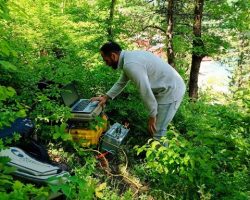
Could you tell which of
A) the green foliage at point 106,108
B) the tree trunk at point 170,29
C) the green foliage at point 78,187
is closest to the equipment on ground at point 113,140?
the green foliage at point 106,108

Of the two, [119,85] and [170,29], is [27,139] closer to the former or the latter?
[119,85]

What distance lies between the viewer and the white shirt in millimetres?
4082

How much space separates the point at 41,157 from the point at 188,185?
162cm

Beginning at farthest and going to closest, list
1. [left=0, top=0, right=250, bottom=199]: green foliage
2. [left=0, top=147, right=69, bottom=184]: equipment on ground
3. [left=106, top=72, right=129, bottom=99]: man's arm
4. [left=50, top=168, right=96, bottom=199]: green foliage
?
[left=106, top=72, right=129, bottom=99]: man's arm
[left=0, top=147, right=69, bottom=184]: equipment on ground
[left=0, top=0, right=250, bottom=199]: green foliage
[left=50, top=168, right=96, bottom=199]: green foliage

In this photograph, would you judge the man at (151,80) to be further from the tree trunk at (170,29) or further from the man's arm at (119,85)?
the tree trunk at (170,29)

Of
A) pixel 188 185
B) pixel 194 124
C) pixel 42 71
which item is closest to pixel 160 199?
pixel 188 185

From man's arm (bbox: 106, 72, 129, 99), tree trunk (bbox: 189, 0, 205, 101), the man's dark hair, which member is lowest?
tree trunk (bbox: 189, 0, 205, 101)

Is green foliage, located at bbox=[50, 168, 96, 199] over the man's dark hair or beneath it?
beneath

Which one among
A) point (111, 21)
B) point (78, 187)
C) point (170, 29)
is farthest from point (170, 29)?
point (78, 187)

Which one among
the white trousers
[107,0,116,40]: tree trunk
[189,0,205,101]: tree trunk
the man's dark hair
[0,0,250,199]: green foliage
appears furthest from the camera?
[189,0,205,101]: tree trunk

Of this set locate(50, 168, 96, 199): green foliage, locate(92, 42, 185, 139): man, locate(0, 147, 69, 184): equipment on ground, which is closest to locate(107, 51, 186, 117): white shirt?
locate(92, 42, 185, 139): man

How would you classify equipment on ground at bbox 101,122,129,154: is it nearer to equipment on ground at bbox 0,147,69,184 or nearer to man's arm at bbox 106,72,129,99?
man's arm at bbox 106,72,129,99

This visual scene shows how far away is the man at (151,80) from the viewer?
13.4 feet

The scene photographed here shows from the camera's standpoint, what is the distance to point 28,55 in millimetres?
6461
